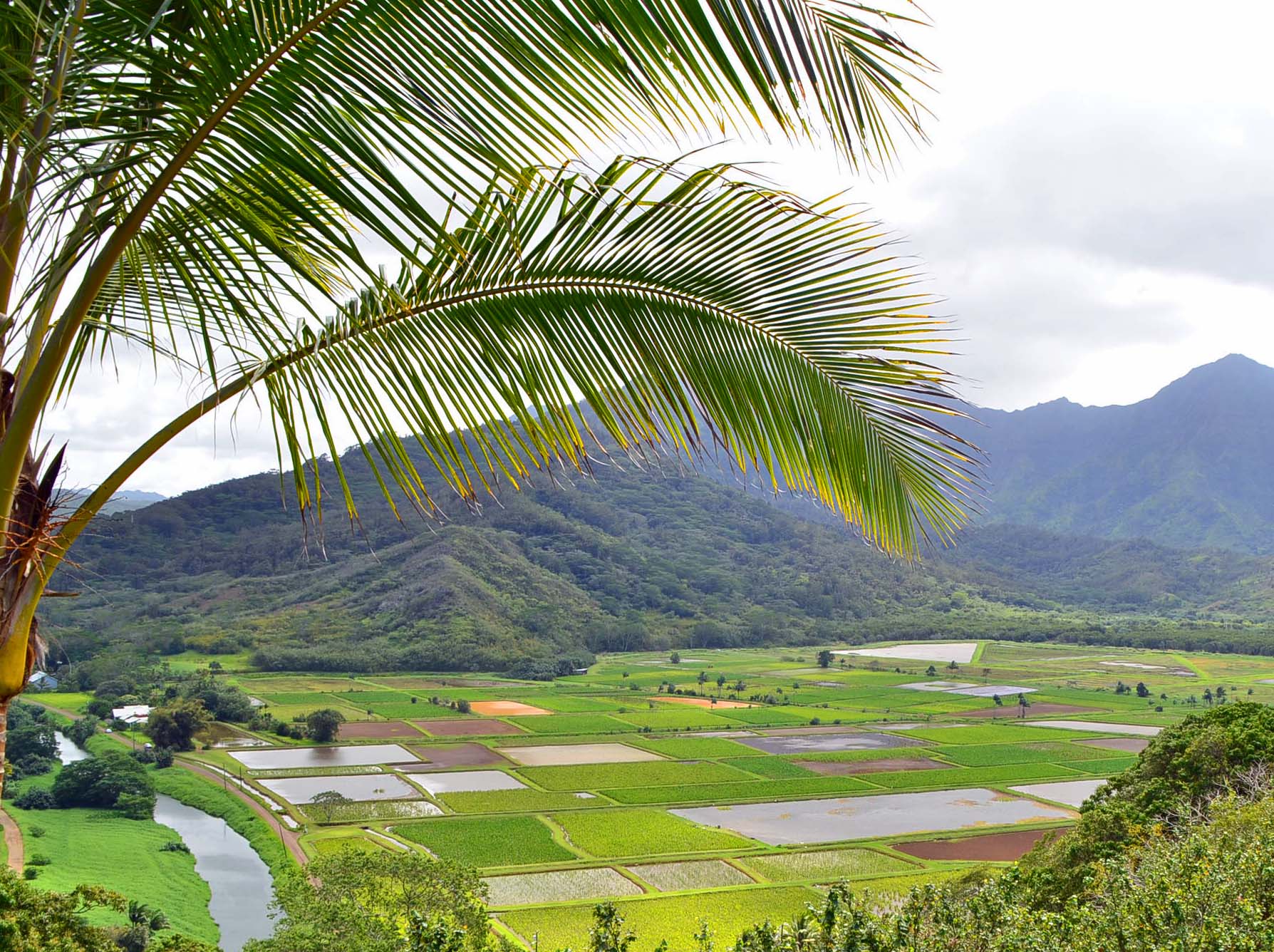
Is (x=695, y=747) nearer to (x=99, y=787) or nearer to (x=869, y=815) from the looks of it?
(x=869, y=815)

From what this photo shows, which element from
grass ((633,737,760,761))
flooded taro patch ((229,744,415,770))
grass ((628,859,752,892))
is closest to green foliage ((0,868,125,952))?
grass ((628,859,752,892))

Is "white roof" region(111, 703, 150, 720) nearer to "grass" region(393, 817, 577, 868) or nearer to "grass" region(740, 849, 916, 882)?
"grass" region(393, 817, 577, 868)

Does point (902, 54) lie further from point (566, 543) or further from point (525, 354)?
point (566, 543)

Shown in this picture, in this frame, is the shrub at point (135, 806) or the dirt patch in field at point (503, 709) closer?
the shrub at point (135, 806)

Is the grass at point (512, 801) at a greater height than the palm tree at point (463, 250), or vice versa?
the palm tree at point (463, 250)

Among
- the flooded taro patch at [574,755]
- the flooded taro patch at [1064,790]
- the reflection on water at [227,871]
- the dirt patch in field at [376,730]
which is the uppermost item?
the dirt patch in field at [376,730]

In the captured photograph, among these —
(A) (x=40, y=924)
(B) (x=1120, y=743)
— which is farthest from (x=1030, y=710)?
(A) (x=40, y=924)

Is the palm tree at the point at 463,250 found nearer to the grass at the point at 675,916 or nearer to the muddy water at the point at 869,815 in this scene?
the grass at the point at 675,916

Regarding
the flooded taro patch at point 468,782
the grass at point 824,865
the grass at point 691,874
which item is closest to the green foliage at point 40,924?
the grass at point 691,874
